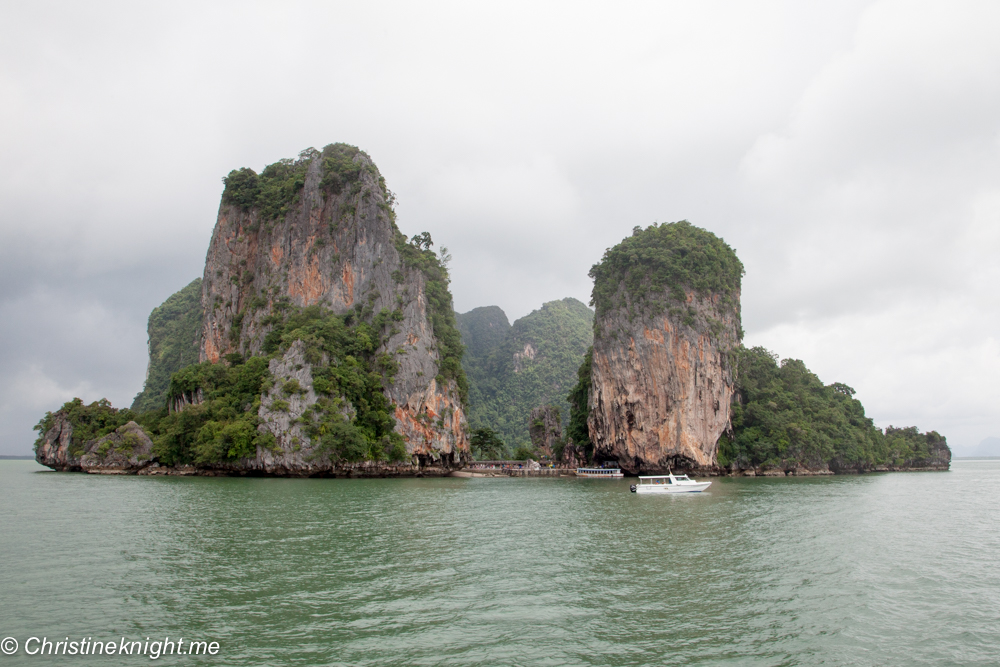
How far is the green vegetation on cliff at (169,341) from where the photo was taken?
79250mm

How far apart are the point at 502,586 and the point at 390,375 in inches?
1652

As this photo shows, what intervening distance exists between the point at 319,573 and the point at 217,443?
120ft

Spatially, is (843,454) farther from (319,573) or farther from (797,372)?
(319,573)

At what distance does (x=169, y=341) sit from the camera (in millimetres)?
88688

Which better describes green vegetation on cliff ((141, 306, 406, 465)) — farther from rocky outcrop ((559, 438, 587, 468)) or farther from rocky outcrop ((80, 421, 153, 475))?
rocky outcrop ((559, 438, 587, 468))

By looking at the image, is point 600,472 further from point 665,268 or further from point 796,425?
point 665,268

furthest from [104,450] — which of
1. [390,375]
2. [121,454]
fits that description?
[390,375]

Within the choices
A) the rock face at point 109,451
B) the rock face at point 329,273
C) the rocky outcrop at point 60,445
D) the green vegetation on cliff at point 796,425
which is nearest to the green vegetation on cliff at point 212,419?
the rock face at point 109,451

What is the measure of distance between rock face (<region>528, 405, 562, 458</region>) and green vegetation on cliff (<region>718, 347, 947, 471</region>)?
878 inches

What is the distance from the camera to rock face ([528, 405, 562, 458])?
7188 centimetres

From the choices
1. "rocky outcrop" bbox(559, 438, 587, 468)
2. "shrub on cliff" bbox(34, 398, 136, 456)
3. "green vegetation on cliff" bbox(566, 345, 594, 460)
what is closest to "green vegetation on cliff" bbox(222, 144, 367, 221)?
"shrub on cliff" bbox(34, 398, 136, 456)

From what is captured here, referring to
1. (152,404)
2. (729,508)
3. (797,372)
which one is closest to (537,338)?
(797,372)

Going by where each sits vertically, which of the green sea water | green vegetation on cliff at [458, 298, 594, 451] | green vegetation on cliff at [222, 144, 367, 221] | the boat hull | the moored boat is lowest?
the moored boat

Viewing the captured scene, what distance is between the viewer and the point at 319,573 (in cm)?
1253
